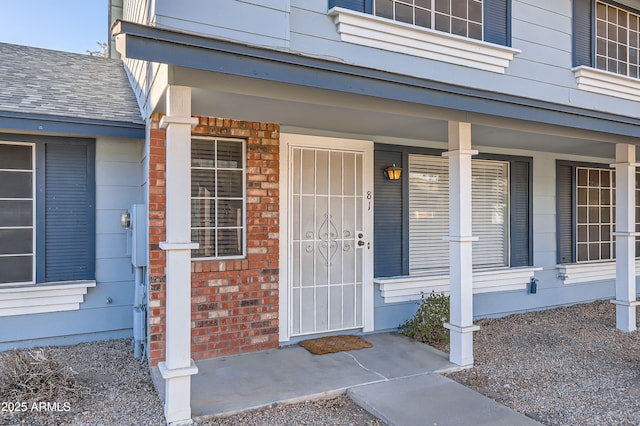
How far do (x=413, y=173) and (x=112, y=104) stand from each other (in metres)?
3.76

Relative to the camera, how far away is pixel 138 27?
2762mm

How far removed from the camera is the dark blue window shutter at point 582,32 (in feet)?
18.9

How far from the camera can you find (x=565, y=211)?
7.30 m

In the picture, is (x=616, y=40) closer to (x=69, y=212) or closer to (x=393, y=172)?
(x=393, y=172)

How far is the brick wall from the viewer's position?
14.2 ft

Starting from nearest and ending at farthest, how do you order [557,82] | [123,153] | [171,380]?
[171,380], [123,153], [557,82]

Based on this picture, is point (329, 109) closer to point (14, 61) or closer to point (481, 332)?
point (481, 332)

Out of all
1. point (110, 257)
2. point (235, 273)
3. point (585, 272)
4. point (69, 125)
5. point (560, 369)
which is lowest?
point (560, 369)

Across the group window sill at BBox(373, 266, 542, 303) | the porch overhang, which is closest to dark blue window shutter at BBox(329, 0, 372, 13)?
the porch overhang

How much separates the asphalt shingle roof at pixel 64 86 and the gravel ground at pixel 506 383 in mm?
2501

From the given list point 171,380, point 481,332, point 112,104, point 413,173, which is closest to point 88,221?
point 112,104

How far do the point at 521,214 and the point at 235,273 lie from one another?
4.44m

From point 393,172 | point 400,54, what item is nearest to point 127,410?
point 393,172

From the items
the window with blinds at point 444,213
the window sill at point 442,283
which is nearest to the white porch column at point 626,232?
the window sill at point 442,283
